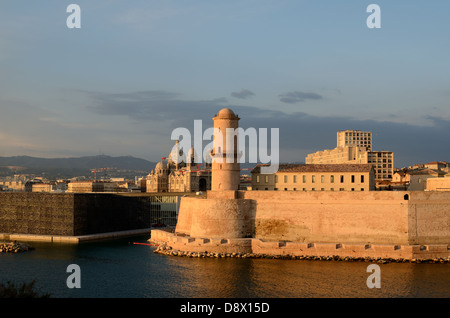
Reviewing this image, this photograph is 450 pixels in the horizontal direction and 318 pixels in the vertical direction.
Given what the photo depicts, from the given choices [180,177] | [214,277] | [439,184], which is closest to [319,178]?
[439,184]

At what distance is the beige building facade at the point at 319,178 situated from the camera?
51.6m

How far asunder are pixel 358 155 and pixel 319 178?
66.7 meters

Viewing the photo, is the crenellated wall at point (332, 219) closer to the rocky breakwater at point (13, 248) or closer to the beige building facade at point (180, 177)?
the rocky breakwater at point (13, 248)

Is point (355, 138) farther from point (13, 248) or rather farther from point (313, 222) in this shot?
point (13, 248)

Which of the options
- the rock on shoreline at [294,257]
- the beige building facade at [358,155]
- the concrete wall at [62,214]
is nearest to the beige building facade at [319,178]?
the rock on shoreline at [294,257]

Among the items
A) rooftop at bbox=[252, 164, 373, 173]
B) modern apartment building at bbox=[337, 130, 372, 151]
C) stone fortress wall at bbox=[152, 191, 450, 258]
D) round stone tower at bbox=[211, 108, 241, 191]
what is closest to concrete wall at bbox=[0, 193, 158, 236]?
stone fortress wall at bbox=[152, 191, 450, 258]

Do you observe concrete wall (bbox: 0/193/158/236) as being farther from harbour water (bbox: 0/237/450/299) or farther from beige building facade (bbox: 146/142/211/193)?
beige building facade (bbox: 146/142/211/193)

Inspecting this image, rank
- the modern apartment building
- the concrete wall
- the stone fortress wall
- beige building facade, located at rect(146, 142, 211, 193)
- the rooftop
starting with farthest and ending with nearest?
beige building facade, located at rect(146, 142, 211, 193)
the modern apartment building
the concrete wall
the rooftop
the stone fortress wall

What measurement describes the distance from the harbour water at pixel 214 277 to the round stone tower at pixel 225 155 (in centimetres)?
989

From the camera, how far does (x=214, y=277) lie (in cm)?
3672

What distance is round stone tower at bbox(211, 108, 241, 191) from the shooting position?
166ft

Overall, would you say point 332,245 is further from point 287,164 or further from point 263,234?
point 287,164

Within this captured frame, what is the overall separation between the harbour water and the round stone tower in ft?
32.4
